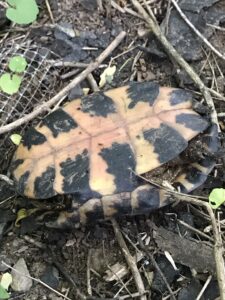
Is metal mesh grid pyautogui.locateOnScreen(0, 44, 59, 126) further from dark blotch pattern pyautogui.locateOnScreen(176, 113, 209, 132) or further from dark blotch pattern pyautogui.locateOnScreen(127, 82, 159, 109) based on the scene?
dark blotch pattern pyautogui.locateOnScreen(176, 113, 209, 132)

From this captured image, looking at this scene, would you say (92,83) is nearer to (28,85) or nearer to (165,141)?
(28,85)

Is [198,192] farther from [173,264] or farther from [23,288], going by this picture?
[23,288]

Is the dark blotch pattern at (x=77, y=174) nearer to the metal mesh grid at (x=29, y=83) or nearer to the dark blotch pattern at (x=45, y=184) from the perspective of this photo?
the dark blotch pattern at (x=45, y=184)

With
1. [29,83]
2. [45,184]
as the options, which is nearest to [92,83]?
[29,83]

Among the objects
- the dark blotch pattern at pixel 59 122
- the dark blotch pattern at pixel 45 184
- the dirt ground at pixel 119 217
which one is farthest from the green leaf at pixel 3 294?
the dark blotch pattern at pixel 59 122

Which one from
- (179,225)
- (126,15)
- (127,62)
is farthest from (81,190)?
(126,15)

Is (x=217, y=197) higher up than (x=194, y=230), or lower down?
higher up
